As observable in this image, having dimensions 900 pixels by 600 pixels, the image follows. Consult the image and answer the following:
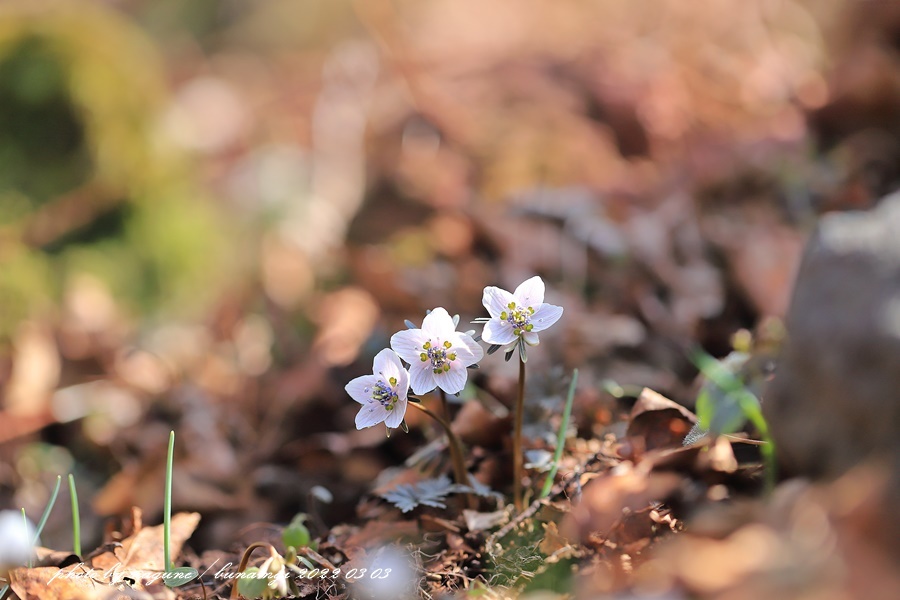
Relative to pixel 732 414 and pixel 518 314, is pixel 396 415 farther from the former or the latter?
Answer: pixel 732 414

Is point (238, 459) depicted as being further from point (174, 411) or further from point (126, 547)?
point (126, 547)

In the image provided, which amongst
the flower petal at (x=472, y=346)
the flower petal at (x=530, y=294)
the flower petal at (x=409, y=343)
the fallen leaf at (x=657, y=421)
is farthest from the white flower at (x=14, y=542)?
the fallen leaf at (x=657, y=421)

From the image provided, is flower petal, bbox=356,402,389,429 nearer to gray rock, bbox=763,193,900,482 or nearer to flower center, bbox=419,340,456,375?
flower center, bbox=419,340,456,375

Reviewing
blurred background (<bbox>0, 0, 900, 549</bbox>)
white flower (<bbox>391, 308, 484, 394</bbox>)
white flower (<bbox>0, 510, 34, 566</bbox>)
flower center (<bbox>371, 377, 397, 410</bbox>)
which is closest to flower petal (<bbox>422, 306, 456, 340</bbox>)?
white flower (<bbox>391, 308, 484, 394</bbox>)

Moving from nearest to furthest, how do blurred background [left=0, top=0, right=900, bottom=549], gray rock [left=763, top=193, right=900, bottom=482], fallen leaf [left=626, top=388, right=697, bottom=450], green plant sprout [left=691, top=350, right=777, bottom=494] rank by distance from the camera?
gray rock [left=763, top=193, right=900, bottom=482], green plant sprout [left=691, top=350, right=777, bottom=494], fallen leaf [left=626, top=388, right=697, bottom=450], blurred background [left=0, top=0, right=900, bottom=549]

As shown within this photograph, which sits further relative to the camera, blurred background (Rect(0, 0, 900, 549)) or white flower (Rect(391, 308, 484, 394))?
blurred background (Rect(0, 0, 900, 549))

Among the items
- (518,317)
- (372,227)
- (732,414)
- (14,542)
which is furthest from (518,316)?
(372,227)
